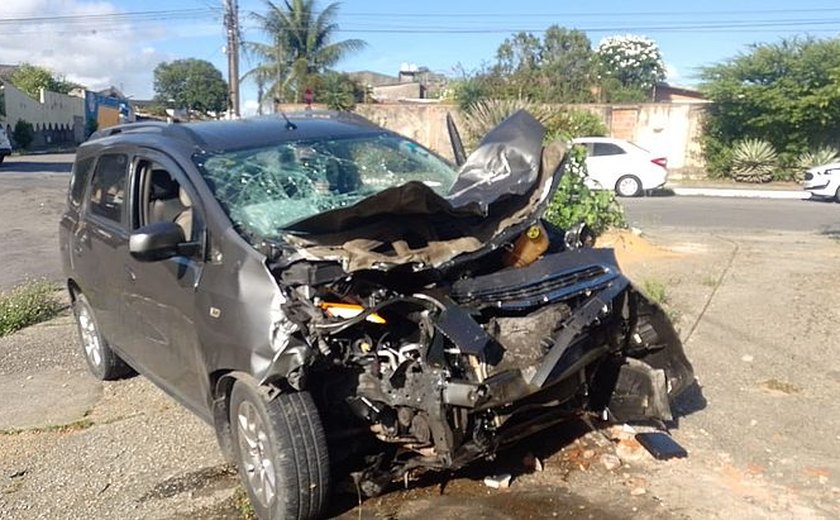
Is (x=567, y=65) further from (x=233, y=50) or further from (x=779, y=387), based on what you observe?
(x=779, y=387)

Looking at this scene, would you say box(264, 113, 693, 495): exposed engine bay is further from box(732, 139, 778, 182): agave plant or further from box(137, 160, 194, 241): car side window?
box(732, 139, 778, 182): agave plant

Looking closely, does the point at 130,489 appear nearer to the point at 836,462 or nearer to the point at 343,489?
the point at 343,489

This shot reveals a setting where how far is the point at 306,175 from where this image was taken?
4.88m

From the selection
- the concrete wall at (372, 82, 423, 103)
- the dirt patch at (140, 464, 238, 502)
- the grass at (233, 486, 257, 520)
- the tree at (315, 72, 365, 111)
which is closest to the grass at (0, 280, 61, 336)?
the dirt patch at (140, 464, 238, 502)

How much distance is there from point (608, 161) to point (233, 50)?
18.1 meters

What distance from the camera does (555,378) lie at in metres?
3.65

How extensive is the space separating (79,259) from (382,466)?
3.23 m

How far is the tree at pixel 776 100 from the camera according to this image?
26.5 meters

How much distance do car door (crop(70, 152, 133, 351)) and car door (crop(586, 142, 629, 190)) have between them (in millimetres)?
→ 17695

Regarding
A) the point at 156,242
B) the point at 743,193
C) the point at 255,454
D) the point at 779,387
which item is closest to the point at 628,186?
the point at 743,193

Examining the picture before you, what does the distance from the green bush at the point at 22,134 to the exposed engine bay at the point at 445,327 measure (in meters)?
47.3

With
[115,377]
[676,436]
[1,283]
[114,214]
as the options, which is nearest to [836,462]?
[676,436]

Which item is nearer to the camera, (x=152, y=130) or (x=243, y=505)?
(x=243, y=505)

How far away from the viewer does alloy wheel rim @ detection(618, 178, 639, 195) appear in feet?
72.9
